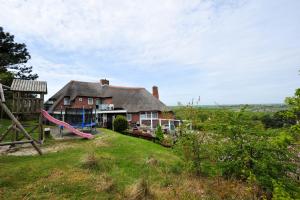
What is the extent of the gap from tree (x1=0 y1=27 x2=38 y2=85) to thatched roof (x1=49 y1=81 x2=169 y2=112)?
5.87 meters

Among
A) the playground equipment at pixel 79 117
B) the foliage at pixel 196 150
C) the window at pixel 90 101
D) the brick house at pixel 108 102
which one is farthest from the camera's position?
the window at pixel 90 101

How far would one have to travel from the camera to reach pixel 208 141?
6.79 meters

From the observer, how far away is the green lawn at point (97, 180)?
495 cm

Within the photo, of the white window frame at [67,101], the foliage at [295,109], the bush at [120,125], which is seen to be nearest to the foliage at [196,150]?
the foliage at [295,109]

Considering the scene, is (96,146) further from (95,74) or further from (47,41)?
(95,74)

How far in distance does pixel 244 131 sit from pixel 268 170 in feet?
3.81

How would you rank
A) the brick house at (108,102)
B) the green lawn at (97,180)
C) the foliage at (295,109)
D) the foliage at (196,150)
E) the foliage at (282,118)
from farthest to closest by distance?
the brick house at (108,102), the foliage at (196,150), the green lawn at (97,180), the foliage at (282,118), the foliage at (295,109)

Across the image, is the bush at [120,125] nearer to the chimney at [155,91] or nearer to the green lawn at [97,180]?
the green lawn at [97,180]

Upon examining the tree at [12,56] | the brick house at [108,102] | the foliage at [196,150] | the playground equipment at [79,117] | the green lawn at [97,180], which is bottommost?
the green lawn at [97,180]

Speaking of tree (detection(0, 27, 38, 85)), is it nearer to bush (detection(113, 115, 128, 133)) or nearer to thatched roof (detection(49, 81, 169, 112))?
thatched roof (detection(49, 81, 169, 112))

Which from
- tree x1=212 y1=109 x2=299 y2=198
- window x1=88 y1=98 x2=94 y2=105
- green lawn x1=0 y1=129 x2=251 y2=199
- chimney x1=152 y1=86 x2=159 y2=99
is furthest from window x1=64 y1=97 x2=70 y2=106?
tree x1=212 y1=109 x2=299 y2=198

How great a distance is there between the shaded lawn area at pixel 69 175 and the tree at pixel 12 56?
1712 cm

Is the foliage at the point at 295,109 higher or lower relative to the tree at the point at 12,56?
lower

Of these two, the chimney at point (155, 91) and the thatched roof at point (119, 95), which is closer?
the thatched roof at point (119, 95)
